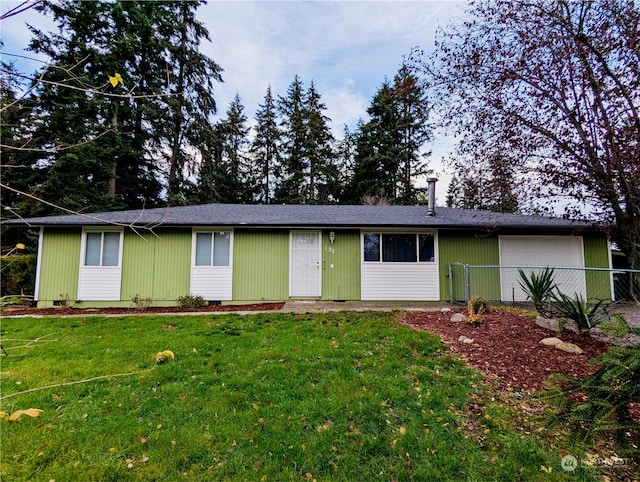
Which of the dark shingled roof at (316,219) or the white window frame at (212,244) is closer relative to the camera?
the dark shingled roof at (316,219)

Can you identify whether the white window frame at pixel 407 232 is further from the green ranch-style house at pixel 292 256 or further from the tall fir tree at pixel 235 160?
the tall fir tree at pixel 235 160

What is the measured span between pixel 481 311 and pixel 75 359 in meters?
7.05

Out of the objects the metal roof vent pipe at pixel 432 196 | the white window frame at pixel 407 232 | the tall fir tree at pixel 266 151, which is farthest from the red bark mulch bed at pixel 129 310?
the tall fir tree at pixel 266 151

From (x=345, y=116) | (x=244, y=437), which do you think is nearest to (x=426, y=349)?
(x=244, y=437)

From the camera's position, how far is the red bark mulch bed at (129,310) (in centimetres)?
786

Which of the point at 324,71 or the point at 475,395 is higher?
the point at 324,71

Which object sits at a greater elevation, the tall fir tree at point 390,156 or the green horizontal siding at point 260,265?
the tall fir tree at point 390,156

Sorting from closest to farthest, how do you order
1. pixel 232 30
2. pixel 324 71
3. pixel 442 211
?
1. pixel 232 30
2. pixel 442 211
3. pixel 324 71

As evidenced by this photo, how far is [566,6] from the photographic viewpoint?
A: 462 centimetres

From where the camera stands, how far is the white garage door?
9102 millimetres

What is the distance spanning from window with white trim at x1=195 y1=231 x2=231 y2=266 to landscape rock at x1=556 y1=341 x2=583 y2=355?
777 cm

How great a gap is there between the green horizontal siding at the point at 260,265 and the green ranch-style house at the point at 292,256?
3 centimetres

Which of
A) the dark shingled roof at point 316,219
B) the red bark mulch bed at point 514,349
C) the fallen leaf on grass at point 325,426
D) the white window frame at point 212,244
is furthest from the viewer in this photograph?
the white window frame at point 212,244

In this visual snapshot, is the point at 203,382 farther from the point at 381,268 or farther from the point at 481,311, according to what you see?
the point at 381,268
